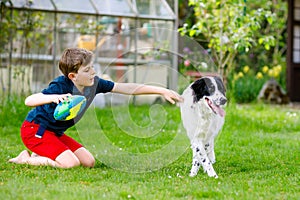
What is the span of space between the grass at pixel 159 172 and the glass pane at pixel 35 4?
250 cm

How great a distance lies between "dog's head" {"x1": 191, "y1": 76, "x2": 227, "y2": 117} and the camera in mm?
3781

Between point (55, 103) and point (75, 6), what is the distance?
17.6 ft

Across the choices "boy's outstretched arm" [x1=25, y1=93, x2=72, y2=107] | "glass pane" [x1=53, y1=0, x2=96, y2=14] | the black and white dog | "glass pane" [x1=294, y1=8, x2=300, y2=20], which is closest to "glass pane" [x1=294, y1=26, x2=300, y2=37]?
"glass pane" [x1=294, y1=8, x2=300, y2=20]

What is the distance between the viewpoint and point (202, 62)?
5066 millimetres

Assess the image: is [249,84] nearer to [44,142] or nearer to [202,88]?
[44,142]

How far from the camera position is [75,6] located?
31.0 ft

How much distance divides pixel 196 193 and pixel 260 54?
10.4 metres

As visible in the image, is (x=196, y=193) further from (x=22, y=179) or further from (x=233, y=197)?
(x=22, y=179)

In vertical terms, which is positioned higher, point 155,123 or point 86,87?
point 86,87

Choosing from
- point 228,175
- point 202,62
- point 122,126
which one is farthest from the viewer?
point 122,126

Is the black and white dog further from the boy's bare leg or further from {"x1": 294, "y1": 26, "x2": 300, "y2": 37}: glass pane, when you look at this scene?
{"x1": 294, "y1": 26, "x2": 300, "y2": 37}: glass pane

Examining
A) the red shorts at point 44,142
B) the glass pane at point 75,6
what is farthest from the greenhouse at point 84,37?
the red shorts at point 44,142

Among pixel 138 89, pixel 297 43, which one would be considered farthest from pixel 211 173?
pixel 297 43

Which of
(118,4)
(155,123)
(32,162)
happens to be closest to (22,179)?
(32,162)
